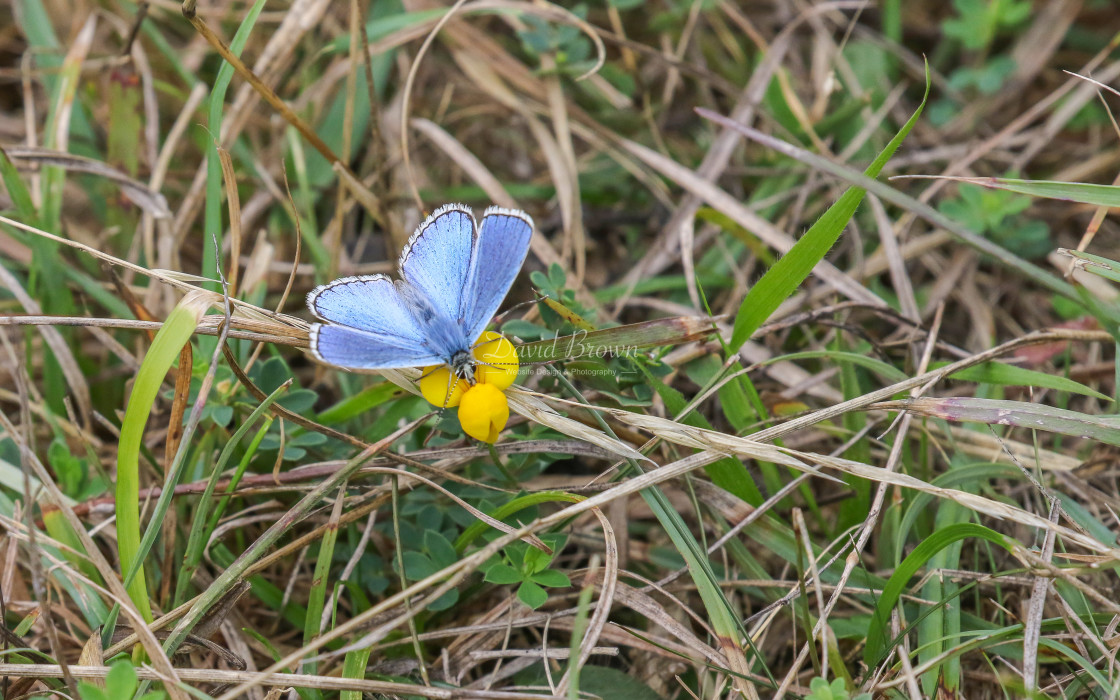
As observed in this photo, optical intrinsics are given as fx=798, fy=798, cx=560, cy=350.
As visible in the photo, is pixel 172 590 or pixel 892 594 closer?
pixel 892 594

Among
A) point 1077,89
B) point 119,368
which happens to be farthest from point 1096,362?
point 119,368

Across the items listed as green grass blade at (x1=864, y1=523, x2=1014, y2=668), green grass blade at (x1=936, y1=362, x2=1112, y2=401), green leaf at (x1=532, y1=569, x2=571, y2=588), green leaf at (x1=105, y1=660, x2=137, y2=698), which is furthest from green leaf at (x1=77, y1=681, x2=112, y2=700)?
green grass blade at (x1=936, y1=362, x2=1112, y2=401)

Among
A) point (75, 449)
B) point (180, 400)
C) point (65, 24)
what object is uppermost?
point (65, 24)

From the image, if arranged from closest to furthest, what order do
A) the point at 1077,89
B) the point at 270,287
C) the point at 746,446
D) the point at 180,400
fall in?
the point at 746,446 → the point at 180,400 → the point at 270,287 → the point at 1077,89

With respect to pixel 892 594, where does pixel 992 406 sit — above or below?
above

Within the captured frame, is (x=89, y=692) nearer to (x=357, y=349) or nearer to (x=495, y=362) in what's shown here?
(x=357, y=349)

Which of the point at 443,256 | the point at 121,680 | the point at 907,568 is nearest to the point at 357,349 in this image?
the point at 443,256

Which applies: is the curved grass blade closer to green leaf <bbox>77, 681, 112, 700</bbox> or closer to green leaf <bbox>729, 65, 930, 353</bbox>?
green leaf <bbox>729, 65, 930, 353</bbox>

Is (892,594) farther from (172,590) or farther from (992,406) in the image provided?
(172,590)
